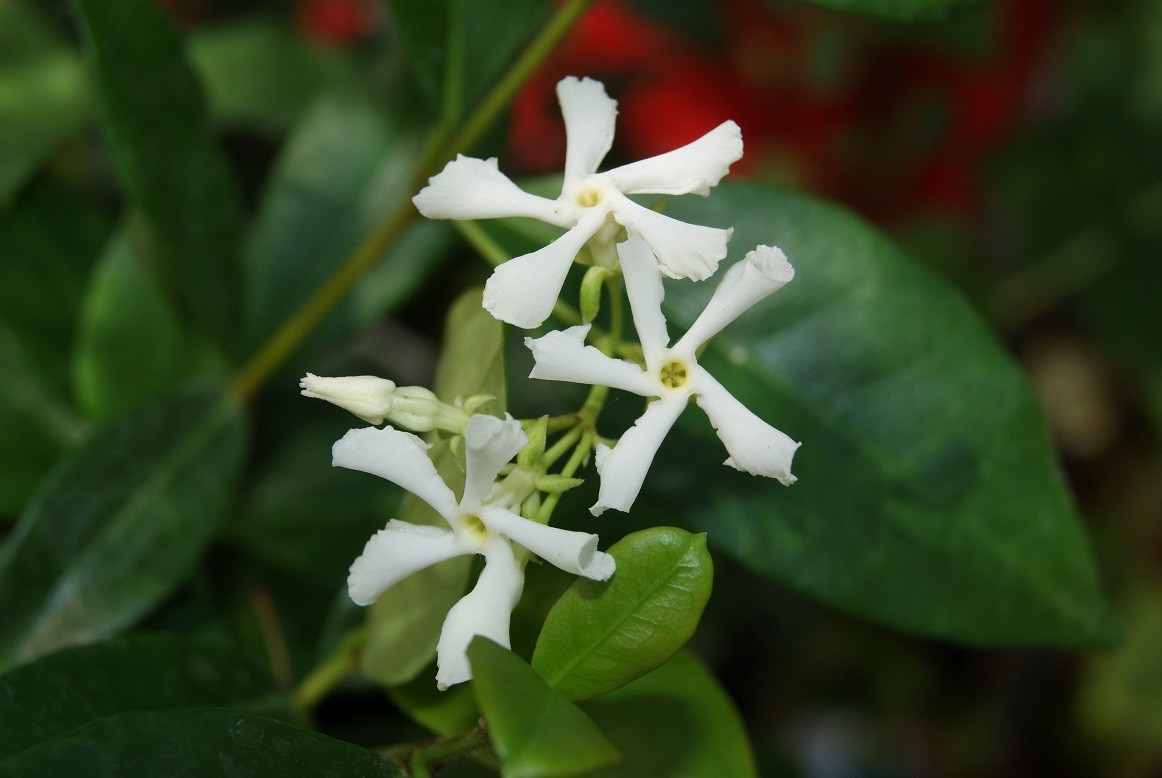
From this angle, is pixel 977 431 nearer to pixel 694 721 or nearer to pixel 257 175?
pixel 694 721

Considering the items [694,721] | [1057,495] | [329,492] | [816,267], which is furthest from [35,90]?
[1057,495]

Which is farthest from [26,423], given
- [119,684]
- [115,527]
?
[119,684]

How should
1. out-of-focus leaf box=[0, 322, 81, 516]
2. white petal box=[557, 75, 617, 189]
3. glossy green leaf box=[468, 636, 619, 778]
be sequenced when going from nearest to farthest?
glossy green leaf box=[468, 636, 619, 778], white petal box=[557, 75, 617, 189], out-of-focus leaf box=[0, 322, 81, 516]

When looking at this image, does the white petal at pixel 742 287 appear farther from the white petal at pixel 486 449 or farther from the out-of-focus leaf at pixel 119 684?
the out-of-focus leaf at pixel 119 684

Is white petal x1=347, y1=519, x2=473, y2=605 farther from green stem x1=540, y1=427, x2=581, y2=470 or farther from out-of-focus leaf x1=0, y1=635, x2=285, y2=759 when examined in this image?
out-of-focus leaf x1=0, y1=635, x2=285, y2=759

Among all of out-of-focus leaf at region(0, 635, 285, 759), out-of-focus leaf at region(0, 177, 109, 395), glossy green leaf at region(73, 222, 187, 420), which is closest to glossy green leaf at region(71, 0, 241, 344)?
glossy green leaf at region(73, 222, 187, 420)

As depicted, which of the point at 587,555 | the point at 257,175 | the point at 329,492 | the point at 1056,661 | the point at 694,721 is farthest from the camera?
the point at 1056,661
